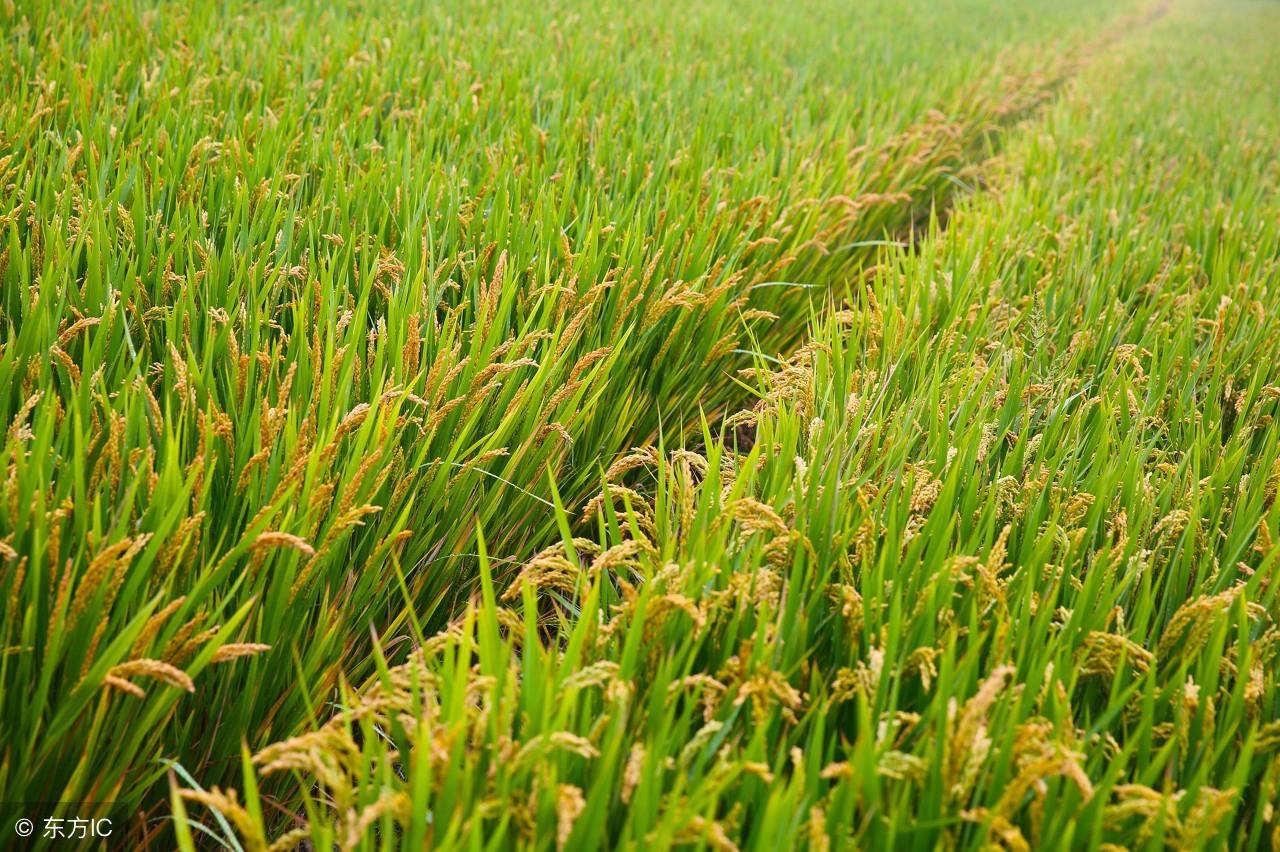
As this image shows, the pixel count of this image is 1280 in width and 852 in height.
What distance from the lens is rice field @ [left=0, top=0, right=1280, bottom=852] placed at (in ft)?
3.06

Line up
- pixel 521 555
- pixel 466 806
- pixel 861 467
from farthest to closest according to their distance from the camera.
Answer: pixel 521 555 → pixel 861 467 → pixel 466 806

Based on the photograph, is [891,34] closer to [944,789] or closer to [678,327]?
[678,327]

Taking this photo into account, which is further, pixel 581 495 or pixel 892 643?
pixel 581 495

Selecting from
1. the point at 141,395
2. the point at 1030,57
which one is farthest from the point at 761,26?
the point at 141,395

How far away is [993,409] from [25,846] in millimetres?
1711

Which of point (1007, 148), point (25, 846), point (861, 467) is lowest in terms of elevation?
point (25, 846)

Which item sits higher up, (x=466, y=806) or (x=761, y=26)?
(x=761, y=26)

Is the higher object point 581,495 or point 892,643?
point 892,643

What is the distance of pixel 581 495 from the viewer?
74.9 inches

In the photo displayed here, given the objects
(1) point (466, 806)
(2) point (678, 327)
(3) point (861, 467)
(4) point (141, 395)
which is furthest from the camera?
(2) point (678, 327)

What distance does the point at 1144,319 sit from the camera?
90.1 inches

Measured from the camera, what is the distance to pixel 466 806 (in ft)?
2.90

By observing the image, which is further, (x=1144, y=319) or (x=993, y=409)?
(x=1144, y=319)

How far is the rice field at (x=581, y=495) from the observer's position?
0.93 meters
